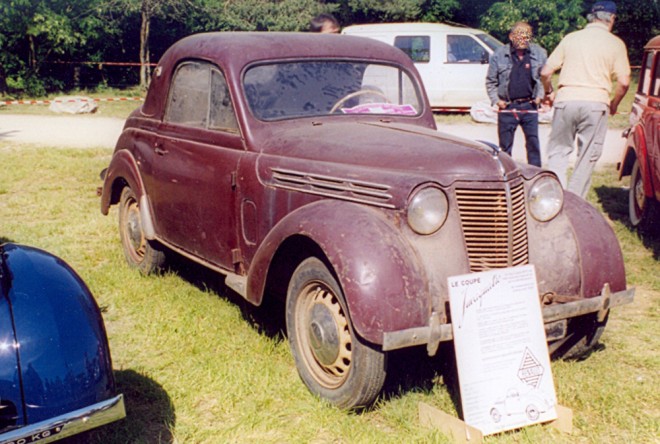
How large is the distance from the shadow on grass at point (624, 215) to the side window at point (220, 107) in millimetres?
3852

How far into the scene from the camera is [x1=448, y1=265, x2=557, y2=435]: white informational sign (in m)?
3.11

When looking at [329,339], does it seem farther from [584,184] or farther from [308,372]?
[584,184]

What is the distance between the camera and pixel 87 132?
1395 centimetres

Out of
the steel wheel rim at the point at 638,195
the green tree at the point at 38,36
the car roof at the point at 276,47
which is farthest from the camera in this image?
the green tree at the point at 38,36

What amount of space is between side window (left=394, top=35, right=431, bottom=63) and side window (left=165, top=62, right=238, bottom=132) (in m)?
12.8

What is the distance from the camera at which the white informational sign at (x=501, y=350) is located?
311 cm

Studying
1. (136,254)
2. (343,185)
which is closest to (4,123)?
(136,254)

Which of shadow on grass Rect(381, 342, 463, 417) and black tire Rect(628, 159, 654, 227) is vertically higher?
black tire Rect(628, 159, 654, 227)

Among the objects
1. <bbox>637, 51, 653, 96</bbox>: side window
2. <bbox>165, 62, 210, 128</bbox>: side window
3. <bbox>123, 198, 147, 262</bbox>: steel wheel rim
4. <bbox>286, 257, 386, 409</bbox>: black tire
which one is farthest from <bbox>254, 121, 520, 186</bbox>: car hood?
<bbox>637, 51, 653, 96</bbox>: side window

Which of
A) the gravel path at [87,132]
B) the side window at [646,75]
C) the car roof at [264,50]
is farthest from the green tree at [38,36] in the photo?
the side window at [646,75]

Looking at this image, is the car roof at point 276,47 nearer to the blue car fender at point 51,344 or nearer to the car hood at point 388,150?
the car hood at point 388,150

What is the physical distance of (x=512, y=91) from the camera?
7500 millimetres

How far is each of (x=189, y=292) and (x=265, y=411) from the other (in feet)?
5.76

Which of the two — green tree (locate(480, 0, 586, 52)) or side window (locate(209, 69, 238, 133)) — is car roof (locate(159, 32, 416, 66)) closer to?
side window (locate(209, 69, 238, 133))
